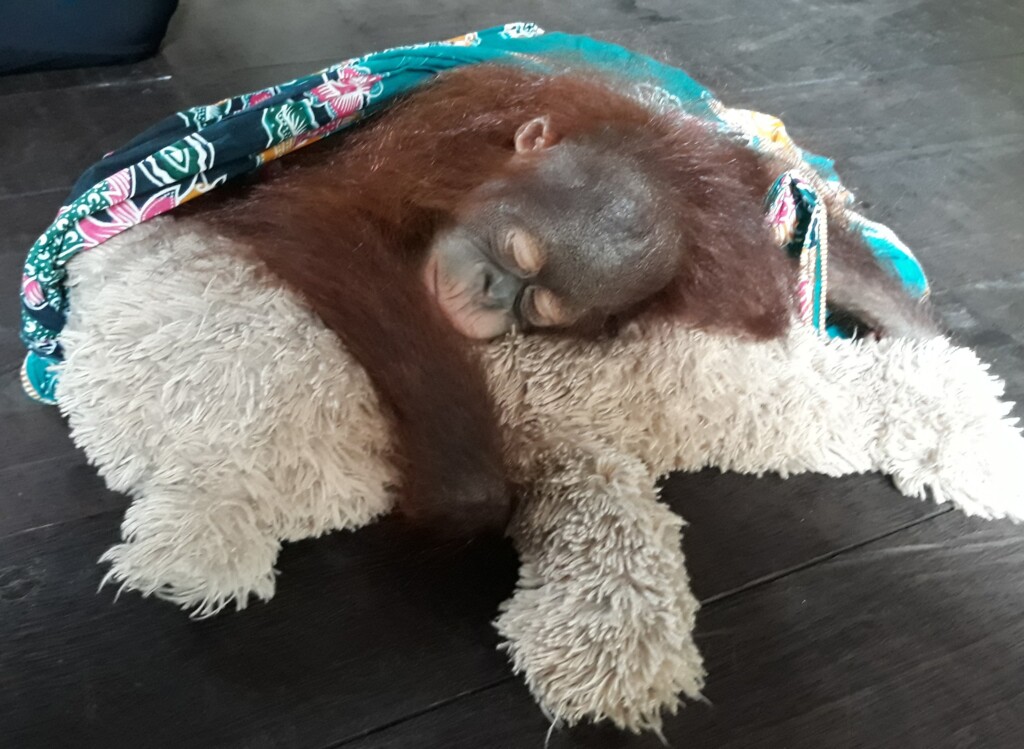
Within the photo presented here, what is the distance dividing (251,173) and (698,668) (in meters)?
0.67

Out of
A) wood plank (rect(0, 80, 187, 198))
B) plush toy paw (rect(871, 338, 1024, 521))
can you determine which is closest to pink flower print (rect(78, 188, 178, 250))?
wood plank (rect(0, 80, 187, 198))

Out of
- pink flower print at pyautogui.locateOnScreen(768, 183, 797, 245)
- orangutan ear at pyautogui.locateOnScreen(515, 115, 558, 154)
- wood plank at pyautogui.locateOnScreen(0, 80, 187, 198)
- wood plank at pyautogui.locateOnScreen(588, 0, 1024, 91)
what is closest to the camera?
orangutan ear at pyautogui.locateOnScreen(515, 115, 558, 154)

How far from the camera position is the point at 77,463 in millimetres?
831

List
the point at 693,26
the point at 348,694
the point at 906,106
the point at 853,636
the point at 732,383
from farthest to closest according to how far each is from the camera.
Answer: the point at 693,26 → the point at 906,106 → the point at 732,383 → the point at 853,636 → the point at 348,694

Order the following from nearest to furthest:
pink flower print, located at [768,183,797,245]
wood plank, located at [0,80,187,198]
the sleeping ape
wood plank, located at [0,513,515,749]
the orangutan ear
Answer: wood plank, located at [0,513,515,749], the sleeping ape, the orangutan ear, pink flower print, located at [768,183,797,245], wood plank, located at [0,80,187,198]

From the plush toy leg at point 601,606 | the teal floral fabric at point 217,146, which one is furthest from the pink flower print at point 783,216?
the plush toy leg at point 601,606

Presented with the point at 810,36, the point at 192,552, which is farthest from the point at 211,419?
the point at 810,36

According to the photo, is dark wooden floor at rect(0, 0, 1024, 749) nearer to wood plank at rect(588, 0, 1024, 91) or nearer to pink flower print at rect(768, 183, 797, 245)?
pink flower print at rect(768, 183, 797, 245)

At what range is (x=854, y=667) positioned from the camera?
0.78 metres

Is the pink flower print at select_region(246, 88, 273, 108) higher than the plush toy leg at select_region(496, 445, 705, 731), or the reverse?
the pink flower print at select_region(246, 88, 273, 108)

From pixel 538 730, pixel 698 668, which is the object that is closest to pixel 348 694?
pixel 538 730

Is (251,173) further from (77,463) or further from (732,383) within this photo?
(732,383)

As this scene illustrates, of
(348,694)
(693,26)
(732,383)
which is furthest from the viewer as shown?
(693,26)

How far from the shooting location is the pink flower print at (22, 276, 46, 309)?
85 cm
